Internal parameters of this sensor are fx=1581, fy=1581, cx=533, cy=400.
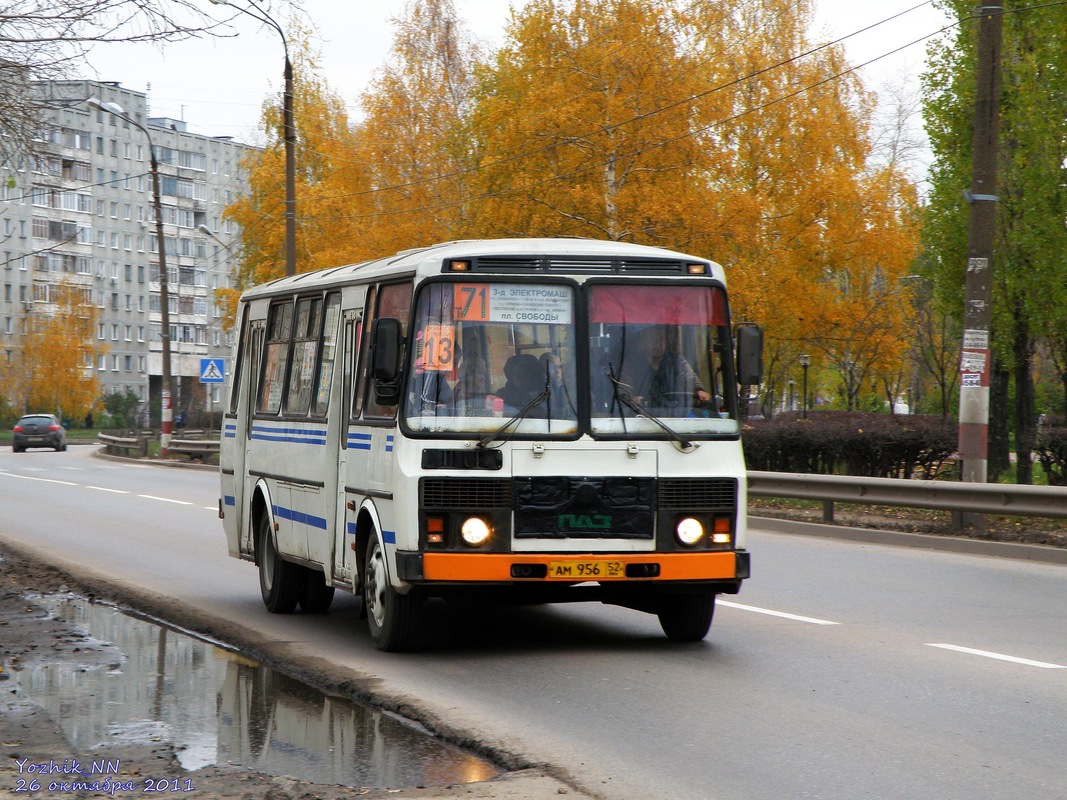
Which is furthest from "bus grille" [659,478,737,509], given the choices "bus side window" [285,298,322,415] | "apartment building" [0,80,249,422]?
"apartment building" [0,80,249,422]

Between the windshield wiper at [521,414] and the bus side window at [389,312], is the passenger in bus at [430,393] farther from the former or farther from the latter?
the windshield wiper at [521,414]

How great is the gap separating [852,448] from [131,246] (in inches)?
4551

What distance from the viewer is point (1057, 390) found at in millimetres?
48531

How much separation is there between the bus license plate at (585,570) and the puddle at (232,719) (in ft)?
5.36

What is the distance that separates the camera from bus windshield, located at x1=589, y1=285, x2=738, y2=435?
32.2 feet

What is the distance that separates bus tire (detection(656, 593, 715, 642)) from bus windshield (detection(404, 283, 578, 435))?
4.99 ft

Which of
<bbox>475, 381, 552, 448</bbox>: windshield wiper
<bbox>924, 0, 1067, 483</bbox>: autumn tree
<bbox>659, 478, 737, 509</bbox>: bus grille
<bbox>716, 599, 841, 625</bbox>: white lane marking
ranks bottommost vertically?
<bbox>716, 599, 841, 625</bbox>: white lane marking

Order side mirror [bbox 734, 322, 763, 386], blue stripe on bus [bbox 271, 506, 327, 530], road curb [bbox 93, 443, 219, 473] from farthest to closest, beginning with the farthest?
road curb [bbox 93, 443, 219, 473] < blue stripe on bus [bbox 271, 506, 327, 530] < side mirror [bbox 734, 322, 763, 386]

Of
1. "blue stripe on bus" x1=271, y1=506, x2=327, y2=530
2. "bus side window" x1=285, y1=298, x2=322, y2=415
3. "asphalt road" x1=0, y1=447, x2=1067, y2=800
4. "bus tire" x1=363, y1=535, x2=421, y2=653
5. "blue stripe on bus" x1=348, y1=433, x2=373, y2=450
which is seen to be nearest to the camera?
"asphalt road" x1=0, y1=447, x2=1067, y2=800

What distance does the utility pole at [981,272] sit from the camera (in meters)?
18.0

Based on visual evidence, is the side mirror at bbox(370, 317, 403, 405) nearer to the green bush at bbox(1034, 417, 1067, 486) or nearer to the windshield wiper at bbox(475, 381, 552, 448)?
the windshield wiper at bbox(475, 381, 552, 448)

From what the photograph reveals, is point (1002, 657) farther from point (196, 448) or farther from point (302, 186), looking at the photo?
point (302, 186)

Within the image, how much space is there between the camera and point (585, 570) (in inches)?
373

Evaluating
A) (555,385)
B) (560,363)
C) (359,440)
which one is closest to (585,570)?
(555,385)
